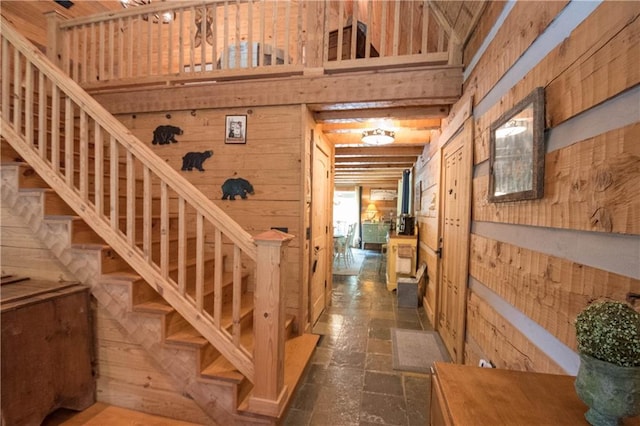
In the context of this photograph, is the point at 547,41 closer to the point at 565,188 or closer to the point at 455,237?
the point at 565,188

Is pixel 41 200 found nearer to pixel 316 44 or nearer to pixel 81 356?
pixel 81 356

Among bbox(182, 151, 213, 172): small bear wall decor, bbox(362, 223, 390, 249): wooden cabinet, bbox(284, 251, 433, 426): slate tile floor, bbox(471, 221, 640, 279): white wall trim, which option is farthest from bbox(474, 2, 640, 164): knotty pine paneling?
bbox(362, 223, 390, 249): wooden cabinet

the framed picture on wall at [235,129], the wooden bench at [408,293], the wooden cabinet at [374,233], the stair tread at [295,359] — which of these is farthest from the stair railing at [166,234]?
the wooden cabinet at [374,233]

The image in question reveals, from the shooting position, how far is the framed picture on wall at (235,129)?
2682 millimetres

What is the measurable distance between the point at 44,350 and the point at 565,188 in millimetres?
2800

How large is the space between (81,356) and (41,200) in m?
1.16

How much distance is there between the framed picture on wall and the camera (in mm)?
2682

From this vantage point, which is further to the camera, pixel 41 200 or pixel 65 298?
pixel 41 200

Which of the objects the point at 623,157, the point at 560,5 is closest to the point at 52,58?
the point at 560,5

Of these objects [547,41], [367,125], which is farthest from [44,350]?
[367,125]

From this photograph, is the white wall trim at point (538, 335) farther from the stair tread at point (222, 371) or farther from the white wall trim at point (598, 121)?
the stair tread at point (222, 371)

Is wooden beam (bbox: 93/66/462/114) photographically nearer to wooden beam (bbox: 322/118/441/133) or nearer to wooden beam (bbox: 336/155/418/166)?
wooden beam (bbox: 322/118/441/133)

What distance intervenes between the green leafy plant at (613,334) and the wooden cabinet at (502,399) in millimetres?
224

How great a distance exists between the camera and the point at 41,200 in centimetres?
199
